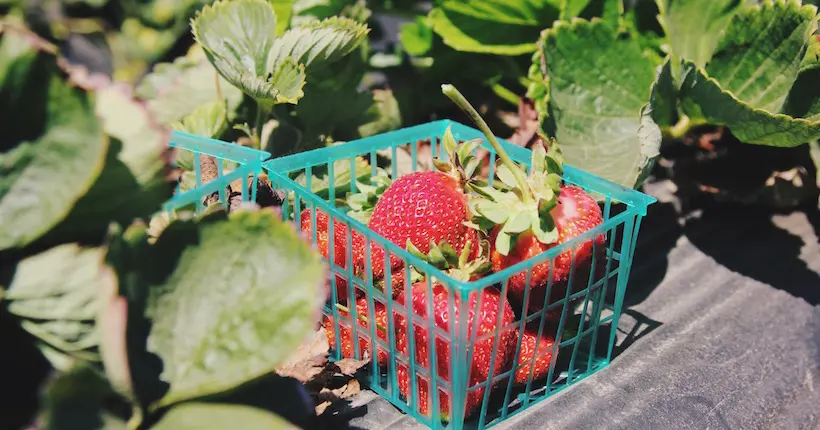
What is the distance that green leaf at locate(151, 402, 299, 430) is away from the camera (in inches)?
24.5

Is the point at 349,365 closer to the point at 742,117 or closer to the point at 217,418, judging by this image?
the point at 217,418

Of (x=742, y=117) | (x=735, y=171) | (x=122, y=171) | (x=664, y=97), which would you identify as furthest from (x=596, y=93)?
(x=122, y=171)

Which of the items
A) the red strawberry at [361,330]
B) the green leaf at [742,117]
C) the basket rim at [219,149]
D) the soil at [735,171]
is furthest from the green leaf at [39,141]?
the soil at [735,171]

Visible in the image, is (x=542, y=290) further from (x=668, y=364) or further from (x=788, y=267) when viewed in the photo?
(x=788, y=267)

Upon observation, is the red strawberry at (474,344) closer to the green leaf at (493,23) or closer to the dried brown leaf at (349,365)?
the dried brown leaf at (349,365)

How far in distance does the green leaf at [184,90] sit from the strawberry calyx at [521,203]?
503 millimetres

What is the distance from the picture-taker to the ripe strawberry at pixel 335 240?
101 cm

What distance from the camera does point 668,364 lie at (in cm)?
104

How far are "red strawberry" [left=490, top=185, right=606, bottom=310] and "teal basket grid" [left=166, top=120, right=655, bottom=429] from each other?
0.05 ft

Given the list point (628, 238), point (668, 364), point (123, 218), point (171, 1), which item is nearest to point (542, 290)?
point (628, 238)

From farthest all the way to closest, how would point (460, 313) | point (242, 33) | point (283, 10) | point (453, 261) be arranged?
point (283, 10), point (242, 33), point (453, 261), point (460, 313)

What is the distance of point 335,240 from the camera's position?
1.01 m

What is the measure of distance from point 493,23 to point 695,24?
328 millimetres

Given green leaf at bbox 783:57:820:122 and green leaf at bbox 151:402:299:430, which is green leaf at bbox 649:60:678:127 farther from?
green leaf at bbox 151:402:299:430
